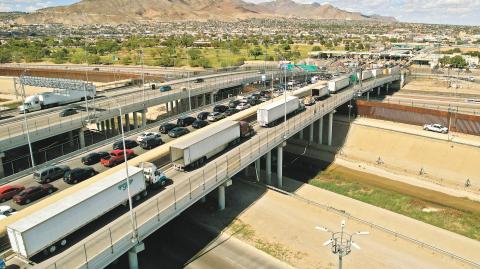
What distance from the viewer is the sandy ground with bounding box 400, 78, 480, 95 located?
98625mm

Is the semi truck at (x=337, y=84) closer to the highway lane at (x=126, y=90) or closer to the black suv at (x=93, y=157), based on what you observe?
the highway lane at (x=126, y=90)

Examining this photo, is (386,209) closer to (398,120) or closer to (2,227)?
(398,120)

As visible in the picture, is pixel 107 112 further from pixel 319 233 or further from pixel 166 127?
pixel 319 233

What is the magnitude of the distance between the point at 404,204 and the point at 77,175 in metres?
37.9

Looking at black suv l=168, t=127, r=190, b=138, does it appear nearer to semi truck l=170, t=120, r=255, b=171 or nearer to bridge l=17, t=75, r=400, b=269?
bridge l=17, t=75, r=400, b=269

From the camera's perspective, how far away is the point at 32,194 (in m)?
32.4

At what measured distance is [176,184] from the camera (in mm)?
35750

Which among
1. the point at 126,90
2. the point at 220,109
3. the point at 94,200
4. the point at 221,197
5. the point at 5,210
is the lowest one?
the point at 221,197

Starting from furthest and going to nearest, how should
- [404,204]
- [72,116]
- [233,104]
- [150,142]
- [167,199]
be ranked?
1. [233,104]
2. [72,116]
3. [404,204]
4. [150,142]
5. [167,199]

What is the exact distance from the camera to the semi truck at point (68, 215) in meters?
23.9

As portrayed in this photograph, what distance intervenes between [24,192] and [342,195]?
35682 mm

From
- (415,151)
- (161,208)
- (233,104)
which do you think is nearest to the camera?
(161,208)

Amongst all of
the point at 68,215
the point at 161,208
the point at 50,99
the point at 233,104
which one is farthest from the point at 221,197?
the point at 50,99

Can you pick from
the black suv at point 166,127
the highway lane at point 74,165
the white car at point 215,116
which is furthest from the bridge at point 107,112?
the white car at point 215,116
